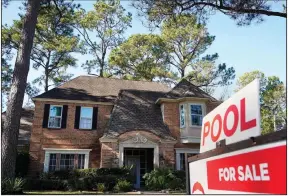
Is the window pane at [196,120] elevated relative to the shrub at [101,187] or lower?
elevated

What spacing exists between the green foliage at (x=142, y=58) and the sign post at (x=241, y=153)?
27333 mm

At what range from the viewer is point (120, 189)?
48.8ft

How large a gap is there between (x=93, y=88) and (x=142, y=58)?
32.3ft

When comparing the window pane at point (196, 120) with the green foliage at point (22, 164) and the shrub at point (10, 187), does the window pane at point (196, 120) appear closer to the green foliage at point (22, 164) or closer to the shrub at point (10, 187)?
the green foliage at point (22, 164)

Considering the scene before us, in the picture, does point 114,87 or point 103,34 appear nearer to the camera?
point 114,87

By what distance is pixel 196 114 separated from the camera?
1902 cm

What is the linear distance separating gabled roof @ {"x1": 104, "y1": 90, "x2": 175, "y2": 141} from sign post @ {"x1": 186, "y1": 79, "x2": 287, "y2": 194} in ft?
50.4

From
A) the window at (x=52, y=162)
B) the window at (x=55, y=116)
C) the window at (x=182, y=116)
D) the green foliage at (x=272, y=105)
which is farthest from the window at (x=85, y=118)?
the green foliage at (x=272, y=105)

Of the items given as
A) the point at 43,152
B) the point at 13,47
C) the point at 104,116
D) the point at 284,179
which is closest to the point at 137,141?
the point at 104,116

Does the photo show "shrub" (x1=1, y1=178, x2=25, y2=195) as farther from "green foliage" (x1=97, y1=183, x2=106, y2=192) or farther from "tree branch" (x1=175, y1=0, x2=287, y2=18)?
"tree branch" (x1=175, y1=0, x2=287, y2=18)

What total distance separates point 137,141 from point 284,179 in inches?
645

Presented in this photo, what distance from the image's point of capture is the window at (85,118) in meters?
19.1

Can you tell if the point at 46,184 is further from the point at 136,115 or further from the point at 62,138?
the point at 136,115

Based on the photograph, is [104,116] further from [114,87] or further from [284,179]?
[284,179]
